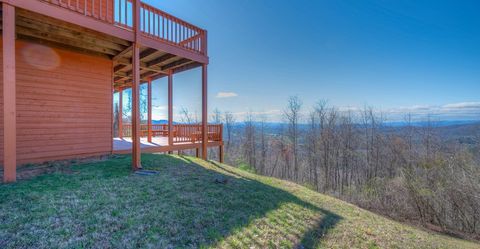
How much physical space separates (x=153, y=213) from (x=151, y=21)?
201 inches

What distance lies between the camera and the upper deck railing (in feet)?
15.5

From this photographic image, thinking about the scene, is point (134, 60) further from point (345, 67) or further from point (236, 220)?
point (345, 67)

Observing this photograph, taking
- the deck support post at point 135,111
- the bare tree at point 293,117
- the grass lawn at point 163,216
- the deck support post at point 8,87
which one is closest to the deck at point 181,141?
the deck support post at point 135,111

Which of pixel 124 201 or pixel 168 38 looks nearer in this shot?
pixel 124 201

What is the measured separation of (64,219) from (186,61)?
583 cm

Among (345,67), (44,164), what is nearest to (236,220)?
(44,164)

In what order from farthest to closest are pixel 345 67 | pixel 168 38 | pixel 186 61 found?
pixel 345 67, pixel 186 61, pixel 168 38

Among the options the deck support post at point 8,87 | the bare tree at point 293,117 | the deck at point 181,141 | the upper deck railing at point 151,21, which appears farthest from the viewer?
the bare tree at point 293,117

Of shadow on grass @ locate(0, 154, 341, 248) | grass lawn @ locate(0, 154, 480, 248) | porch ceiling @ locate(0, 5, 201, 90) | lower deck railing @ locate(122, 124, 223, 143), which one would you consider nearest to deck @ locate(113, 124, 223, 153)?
lower deck railing @ locate(122, 124, 223, 143)

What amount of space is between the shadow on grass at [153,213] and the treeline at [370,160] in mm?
9675

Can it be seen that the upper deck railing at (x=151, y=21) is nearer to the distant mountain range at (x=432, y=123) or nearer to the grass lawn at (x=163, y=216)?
the grass lawn at (x=163, y=216)

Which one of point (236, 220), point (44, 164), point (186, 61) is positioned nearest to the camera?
point (236, 220)

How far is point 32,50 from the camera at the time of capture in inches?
209

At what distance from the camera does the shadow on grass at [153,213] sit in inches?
95.0
